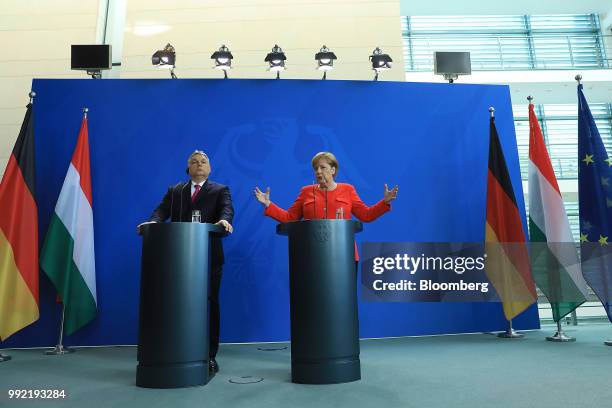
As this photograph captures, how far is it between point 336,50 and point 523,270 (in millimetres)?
3425

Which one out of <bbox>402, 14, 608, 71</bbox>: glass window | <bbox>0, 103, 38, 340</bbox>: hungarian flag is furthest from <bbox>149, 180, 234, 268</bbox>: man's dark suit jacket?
<bbox>402, 14, 608, 71</bbox>: glass window

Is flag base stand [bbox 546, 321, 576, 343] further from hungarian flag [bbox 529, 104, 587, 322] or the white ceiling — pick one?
the white ceiling

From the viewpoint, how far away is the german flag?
4.06 meters

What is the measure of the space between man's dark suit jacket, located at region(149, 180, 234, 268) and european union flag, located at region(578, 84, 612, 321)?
2939 millimetres

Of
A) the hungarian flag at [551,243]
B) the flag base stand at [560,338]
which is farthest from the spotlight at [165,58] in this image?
the flag base stand at [560,338]

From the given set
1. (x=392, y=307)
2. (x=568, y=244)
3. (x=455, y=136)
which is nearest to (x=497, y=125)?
(x=455, y=136)

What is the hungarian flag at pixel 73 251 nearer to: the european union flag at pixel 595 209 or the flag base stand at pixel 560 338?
the flag base stand at pixel 560 338

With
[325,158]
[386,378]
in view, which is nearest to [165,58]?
[325,158]

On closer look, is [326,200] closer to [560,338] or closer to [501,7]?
[560,338]

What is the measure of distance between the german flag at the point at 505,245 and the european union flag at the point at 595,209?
1.61ft

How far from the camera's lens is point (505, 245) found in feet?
13.7

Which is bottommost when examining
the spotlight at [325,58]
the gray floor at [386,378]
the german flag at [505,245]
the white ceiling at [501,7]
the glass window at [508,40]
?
the gray floor at [386,378]

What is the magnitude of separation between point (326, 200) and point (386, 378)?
114 cm

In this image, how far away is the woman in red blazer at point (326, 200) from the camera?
2.94 m
